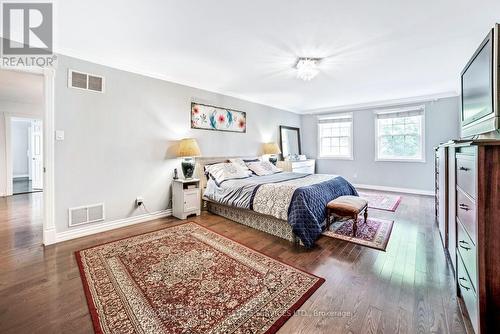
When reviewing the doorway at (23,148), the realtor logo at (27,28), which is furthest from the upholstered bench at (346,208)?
the doorway at (23,148)

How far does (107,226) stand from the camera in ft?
10.2

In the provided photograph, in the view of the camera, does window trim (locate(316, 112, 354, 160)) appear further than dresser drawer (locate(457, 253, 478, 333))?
Yes

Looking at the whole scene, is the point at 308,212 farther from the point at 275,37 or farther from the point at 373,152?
the point at 373,152

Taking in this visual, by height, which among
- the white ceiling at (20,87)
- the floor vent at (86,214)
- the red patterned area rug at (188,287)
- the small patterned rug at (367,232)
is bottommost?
the red patterned area rug at (188,287)

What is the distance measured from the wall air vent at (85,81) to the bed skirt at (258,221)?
2.44 m

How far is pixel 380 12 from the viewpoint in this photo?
6.66 feet

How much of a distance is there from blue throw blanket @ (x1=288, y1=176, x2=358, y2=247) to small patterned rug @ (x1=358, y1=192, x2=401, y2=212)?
1789mm

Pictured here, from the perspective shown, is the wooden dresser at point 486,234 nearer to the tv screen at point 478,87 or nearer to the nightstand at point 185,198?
the tv screen at point 478,87

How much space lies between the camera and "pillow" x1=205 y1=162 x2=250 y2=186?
378cm

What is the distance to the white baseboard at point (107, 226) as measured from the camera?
2.76 meters

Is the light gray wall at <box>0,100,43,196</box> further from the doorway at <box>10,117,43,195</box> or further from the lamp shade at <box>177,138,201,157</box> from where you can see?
the lamp shade at <box>177,138,201,157</box>

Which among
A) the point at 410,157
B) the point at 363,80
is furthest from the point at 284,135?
the point at 410,157

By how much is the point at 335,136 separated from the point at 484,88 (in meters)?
5.29

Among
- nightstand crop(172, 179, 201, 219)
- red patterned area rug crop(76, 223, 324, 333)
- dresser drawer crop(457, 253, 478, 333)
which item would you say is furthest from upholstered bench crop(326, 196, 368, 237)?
nightstand crop(172, 179, 201, 219)
